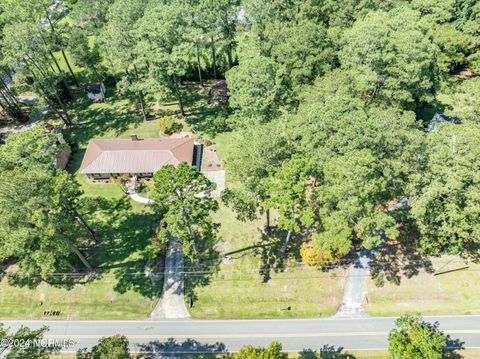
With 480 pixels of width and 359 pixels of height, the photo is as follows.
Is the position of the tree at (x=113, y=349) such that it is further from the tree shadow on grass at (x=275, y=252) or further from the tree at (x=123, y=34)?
the tree at (x=123, y=34)

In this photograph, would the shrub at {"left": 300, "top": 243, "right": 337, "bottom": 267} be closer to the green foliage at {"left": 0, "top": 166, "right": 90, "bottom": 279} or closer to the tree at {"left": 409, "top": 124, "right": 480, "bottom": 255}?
the tree at {"left": 409, "top": 124, "right": 480, "bottom": 255}

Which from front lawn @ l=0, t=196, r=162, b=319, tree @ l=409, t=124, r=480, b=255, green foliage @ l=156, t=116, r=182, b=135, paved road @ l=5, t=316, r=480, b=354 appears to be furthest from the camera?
green foliage @ l=156, t=116, r=182, b=135

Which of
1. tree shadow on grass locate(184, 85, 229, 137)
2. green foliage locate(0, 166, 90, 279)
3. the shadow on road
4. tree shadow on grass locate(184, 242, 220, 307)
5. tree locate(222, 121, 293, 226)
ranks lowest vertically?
the shadow on road

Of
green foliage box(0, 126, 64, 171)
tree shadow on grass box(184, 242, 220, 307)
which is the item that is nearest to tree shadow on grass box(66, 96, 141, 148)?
green foliage box(0, 126, 64, 171)

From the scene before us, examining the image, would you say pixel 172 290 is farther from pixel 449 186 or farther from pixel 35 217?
pixel 449 186

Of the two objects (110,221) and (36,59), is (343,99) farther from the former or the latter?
(36,59)

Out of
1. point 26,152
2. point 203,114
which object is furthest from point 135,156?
point 203,114
